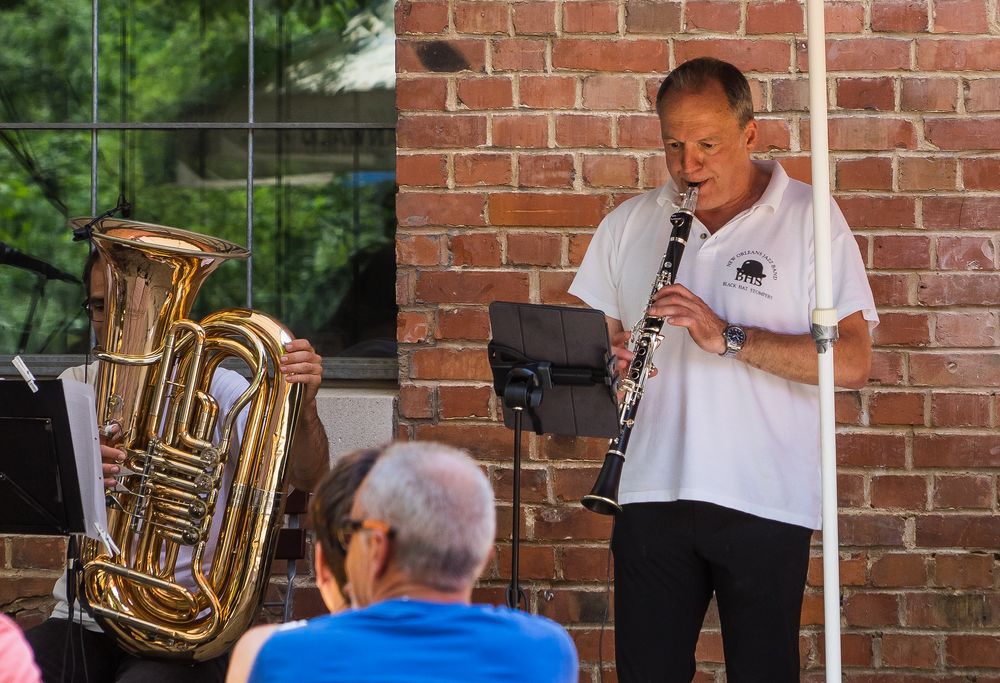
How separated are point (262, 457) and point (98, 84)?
1.60 m

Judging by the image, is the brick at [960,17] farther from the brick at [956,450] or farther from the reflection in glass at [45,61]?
the reflection in glass at [45,61]

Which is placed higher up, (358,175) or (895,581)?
(358,175)

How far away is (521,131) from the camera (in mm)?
3414

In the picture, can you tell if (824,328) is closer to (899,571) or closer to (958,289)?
(958,289)

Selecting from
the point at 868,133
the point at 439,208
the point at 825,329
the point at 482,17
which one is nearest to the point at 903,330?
the point at 868,133

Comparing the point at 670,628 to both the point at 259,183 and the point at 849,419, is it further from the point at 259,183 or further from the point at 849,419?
the point at 259,183

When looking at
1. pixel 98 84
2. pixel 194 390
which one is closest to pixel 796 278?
pixel 194 390

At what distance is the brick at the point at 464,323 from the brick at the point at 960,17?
141 centimetres

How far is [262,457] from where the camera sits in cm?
279

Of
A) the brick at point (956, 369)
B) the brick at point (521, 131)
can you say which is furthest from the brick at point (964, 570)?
the brick at point (521, 131)

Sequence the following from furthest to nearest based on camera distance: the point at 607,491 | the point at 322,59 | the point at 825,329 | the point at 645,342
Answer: the point at 322,59
the point at 645,342
the point at 607,491
the point at 825,329

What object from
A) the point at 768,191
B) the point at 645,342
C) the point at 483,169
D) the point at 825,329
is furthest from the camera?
the point at 483,169

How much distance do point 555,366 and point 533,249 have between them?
850mm

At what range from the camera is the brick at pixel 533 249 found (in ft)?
11.2
